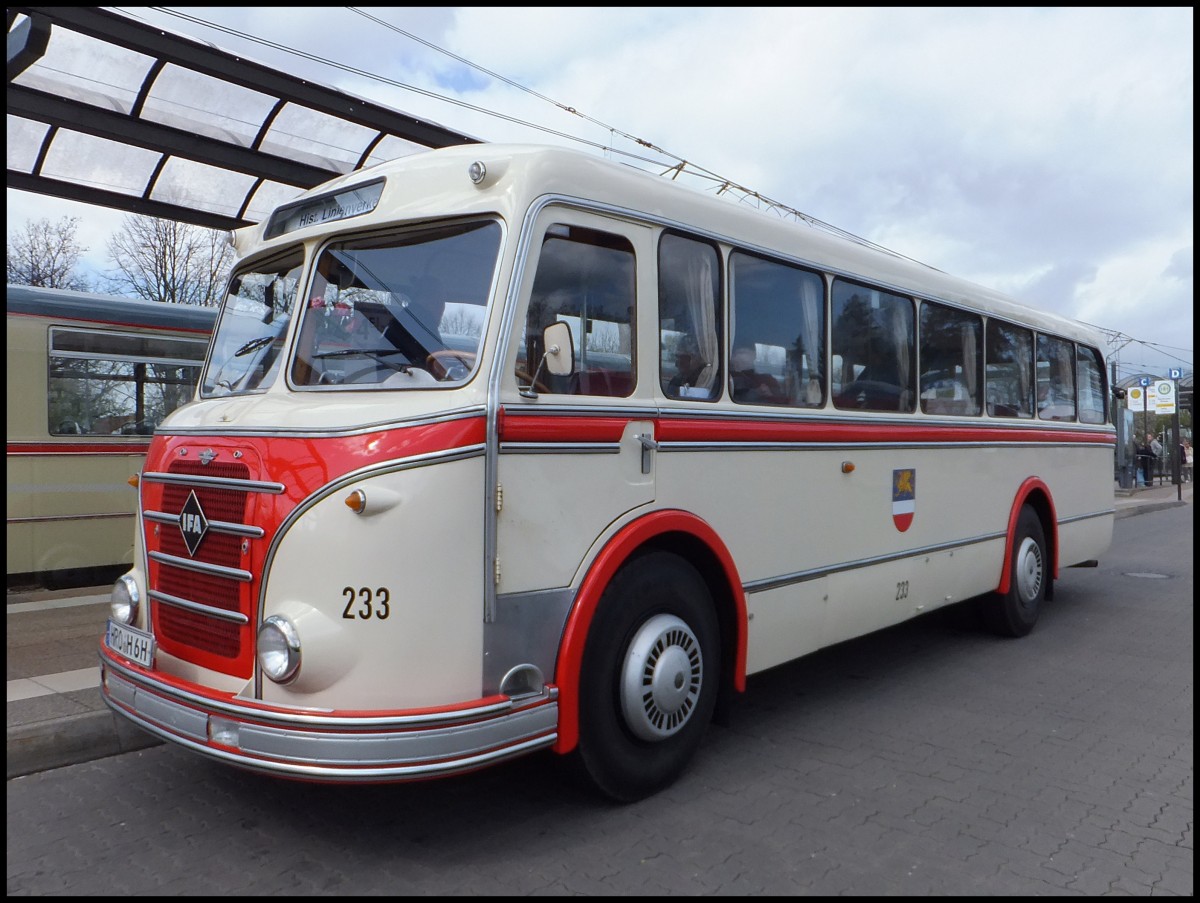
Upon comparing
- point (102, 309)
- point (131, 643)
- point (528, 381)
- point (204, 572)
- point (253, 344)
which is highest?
point (102, 309)

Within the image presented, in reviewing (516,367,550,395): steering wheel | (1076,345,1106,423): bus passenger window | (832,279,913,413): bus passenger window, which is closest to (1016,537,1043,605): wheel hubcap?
(1076,345,1106,423): bus passenger window

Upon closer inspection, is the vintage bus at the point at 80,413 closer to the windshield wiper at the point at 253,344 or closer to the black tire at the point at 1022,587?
the windshield wiper at the point at 253,344

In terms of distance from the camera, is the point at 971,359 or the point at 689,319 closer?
the point at 689,319

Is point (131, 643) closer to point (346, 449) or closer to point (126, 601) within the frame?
point (126, 601)

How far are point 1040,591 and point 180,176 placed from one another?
27.9ft

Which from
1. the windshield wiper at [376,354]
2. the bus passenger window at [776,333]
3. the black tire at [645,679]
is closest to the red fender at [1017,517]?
the bus passenger window at [776,333]

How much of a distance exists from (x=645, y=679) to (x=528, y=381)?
1441 mm

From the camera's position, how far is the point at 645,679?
4391 millimetres

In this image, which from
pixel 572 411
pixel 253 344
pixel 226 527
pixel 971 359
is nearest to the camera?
pixel 226 527

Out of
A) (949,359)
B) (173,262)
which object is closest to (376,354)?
(949,359)

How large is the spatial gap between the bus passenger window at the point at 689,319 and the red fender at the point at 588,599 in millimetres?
618

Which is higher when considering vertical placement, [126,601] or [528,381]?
[528,381]

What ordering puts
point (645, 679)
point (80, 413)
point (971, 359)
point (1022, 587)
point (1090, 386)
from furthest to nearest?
point (1090, 386)
point (80, 413)
point (1022, 587)
point (971, 359)
point (645, 679)

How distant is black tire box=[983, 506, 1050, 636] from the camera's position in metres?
8.13
